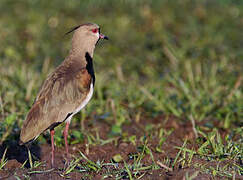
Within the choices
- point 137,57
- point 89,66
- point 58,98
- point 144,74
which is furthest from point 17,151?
point 137,57

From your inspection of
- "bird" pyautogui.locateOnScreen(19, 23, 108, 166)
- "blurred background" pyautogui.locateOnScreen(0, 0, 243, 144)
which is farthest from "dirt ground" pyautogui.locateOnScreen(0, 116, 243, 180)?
"bird" pyautogui.locateOnScreen(19, 23, 108, 166)

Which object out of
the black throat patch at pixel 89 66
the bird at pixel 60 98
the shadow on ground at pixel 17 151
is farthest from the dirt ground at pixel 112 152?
the black throat patch at pixel 89 66

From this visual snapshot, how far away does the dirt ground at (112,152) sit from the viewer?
3443mm

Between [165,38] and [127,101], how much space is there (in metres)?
2.88

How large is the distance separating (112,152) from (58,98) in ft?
2.88

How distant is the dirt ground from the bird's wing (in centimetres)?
39

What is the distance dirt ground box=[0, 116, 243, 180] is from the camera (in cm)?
344

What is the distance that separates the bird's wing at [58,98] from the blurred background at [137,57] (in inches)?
26.7

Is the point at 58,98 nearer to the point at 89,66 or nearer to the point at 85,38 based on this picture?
the point at 89,66

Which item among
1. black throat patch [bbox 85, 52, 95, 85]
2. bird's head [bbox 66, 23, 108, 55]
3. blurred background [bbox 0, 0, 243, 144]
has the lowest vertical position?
blurred background [bbox 0, 0, 243, 144]

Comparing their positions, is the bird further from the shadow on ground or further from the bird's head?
the shadow on ground

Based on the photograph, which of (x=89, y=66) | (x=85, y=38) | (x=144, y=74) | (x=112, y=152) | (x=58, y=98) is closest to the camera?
(x=58, y=98)

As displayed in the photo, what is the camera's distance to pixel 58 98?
4.06 metres

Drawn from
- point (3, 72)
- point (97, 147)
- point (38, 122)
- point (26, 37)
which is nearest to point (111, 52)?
point (26, 37)
